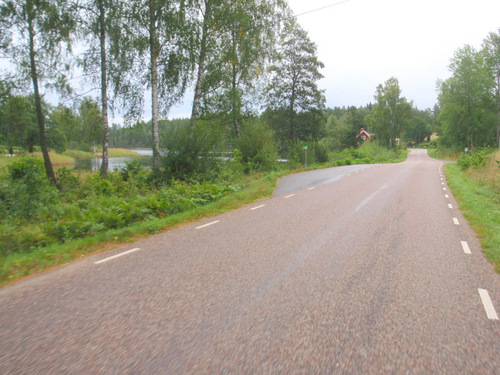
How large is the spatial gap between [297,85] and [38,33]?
25203 millimetres

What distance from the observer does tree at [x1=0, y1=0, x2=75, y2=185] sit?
14672 mm

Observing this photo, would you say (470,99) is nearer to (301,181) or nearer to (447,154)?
(447,154)

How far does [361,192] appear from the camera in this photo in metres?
12.9

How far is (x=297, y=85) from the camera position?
1368 inches

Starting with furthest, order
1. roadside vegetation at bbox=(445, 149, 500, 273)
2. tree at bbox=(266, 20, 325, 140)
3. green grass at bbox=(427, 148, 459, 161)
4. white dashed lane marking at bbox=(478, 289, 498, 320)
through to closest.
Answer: green grass at bbox=(427, 148, 459, 161)
tree at bbox=(266, 20, 325, 140)
roadside vegetation at bbox=(445, 149, 500, 273)
white dashed lane marking at bbox=(478, 289, 498, 320)

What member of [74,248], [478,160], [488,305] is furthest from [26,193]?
[478,160]

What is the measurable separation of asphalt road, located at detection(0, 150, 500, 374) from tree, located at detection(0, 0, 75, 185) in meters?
→ 13.9

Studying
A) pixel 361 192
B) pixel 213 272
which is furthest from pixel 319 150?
pixel 213 272

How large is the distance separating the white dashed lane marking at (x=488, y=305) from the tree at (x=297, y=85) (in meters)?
31.8

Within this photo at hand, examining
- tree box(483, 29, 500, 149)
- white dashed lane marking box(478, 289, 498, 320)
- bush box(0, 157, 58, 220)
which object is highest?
tree box(483, 29, 500, 149)

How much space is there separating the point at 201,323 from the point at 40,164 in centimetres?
1153

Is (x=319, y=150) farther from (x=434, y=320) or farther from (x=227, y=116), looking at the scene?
(x=434, y=320)

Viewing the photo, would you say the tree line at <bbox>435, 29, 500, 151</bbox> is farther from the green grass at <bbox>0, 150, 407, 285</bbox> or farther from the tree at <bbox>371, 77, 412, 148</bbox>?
the green grass at <bbox>0, 150, 407, 285</bbox>

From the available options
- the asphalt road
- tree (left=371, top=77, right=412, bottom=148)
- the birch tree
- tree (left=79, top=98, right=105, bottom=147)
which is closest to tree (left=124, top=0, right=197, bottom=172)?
the birch tree
